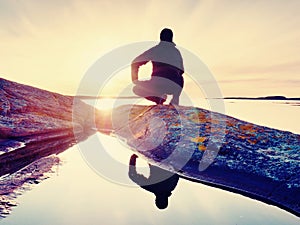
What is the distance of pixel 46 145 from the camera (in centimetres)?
1191

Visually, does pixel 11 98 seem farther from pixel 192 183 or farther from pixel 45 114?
pixel 192 183

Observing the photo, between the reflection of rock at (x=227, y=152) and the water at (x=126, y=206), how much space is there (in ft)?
2.07

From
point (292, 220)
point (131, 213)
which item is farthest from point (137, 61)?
point (292, 220)

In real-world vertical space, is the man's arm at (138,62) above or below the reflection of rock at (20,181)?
above

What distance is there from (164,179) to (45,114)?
35.0 ft

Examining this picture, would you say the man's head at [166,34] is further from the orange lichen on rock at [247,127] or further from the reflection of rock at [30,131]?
the reflection of rock at [30,131]

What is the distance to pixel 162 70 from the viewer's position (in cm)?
1226

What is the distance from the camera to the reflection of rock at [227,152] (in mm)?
6762

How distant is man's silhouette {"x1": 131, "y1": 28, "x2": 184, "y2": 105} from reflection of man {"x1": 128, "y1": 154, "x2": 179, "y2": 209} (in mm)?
4683

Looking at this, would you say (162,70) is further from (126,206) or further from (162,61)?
(126,206)

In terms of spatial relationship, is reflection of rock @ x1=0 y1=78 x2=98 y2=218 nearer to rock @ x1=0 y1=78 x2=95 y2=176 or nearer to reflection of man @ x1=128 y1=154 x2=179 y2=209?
rock @ x1=0 y1=78 x2=95 y2=176

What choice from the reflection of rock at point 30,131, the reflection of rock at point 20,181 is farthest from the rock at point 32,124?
the reflection of rock at point 20,181

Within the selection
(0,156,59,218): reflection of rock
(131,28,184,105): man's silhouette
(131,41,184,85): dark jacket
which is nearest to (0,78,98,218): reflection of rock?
(0,156,59,218): reflection of rock

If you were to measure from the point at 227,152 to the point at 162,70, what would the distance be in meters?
5.33
